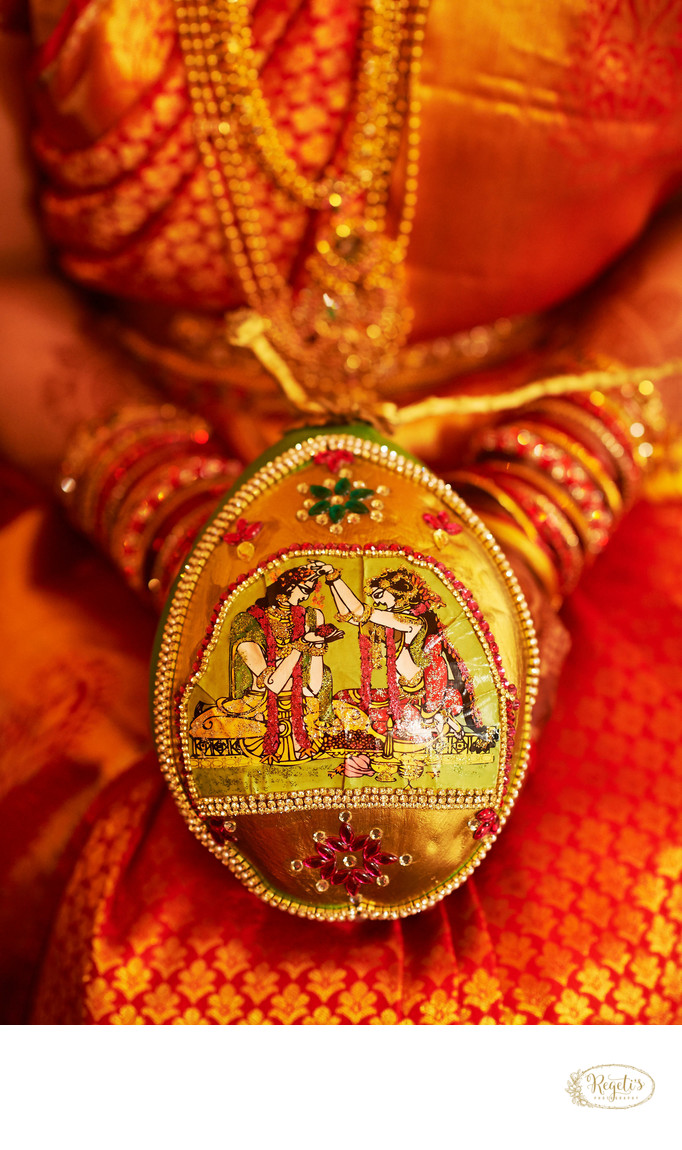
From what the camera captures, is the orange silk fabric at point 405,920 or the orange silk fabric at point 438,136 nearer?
the orange silk fabric at point 405,920

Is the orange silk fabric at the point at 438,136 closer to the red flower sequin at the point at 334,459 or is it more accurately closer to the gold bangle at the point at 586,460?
the gold bangle at the point at 586,460

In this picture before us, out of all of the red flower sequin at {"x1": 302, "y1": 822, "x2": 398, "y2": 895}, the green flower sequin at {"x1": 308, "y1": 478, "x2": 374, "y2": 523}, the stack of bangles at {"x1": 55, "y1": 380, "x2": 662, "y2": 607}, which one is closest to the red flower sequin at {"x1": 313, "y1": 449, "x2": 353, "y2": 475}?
the green flower sequin at {"x1": 308, "y1": 478, "x2": 374, "y2": 523}

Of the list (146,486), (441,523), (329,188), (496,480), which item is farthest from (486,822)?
(329,188)

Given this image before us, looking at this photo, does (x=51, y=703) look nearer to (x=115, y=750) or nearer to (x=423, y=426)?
(x=115, y=750)

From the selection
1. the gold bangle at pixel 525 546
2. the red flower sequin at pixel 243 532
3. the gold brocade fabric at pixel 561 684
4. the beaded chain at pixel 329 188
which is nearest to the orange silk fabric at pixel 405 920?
the gold brocade fabric at pixel 561 684

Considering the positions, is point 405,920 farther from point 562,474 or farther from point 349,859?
point 562,474

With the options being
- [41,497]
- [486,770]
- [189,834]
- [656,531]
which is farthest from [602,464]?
[41,497]
